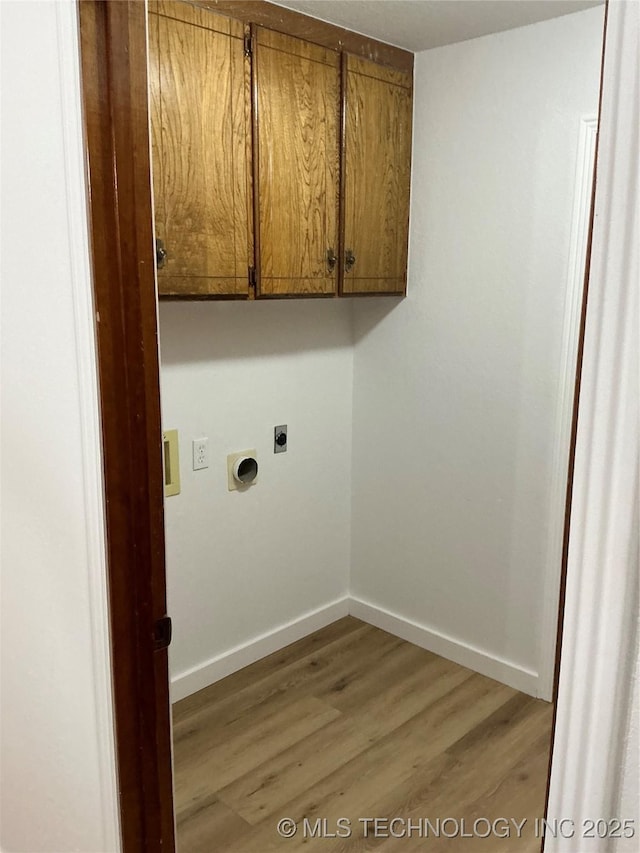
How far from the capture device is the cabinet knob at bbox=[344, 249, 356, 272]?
2.52m

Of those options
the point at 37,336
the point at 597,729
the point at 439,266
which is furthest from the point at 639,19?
the point at 439,266

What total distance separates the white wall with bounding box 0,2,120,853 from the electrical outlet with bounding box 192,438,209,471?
119 centimetres

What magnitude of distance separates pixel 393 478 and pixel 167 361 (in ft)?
3.68

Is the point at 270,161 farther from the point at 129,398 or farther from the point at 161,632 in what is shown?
the point at 161,632

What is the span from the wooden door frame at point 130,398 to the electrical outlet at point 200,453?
127 cm

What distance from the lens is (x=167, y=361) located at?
92.7 inches

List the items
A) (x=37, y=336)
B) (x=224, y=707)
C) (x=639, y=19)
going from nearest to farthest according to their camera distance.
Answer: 1. (x=639, y=19)
2. (x=37, y=336)
3. (x=224, y=707)

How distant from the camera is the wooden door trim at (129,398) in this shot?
105 cm

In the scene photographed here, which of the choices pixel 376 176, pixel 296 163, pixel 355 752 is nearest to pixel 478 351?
pixel 376 176

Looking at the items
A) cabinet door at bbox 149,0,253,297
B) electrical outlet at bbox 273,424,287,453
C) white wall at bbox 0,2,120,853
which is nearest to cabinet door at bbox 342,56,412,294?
cabinet door at bbox 149,0,253,297

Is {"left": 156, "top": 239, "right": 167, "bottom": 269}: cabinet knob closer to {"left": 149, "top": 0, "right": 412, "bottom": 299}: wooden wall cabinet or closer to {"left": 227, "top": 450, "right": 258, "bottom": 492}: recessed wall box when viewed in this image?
{"left": 149, "top": 0, "right": 412, "bottom": 299}: wooden wall cabinet

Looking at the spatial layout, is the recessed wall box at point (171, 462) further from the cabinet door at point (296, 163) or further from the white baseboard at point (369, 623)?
the white baseboard at point (369, 623)

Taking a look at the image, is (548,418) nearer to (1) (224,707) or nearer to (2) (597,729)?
(1) (224,707)

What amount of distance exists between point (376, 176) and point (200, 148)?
78 centimetres
